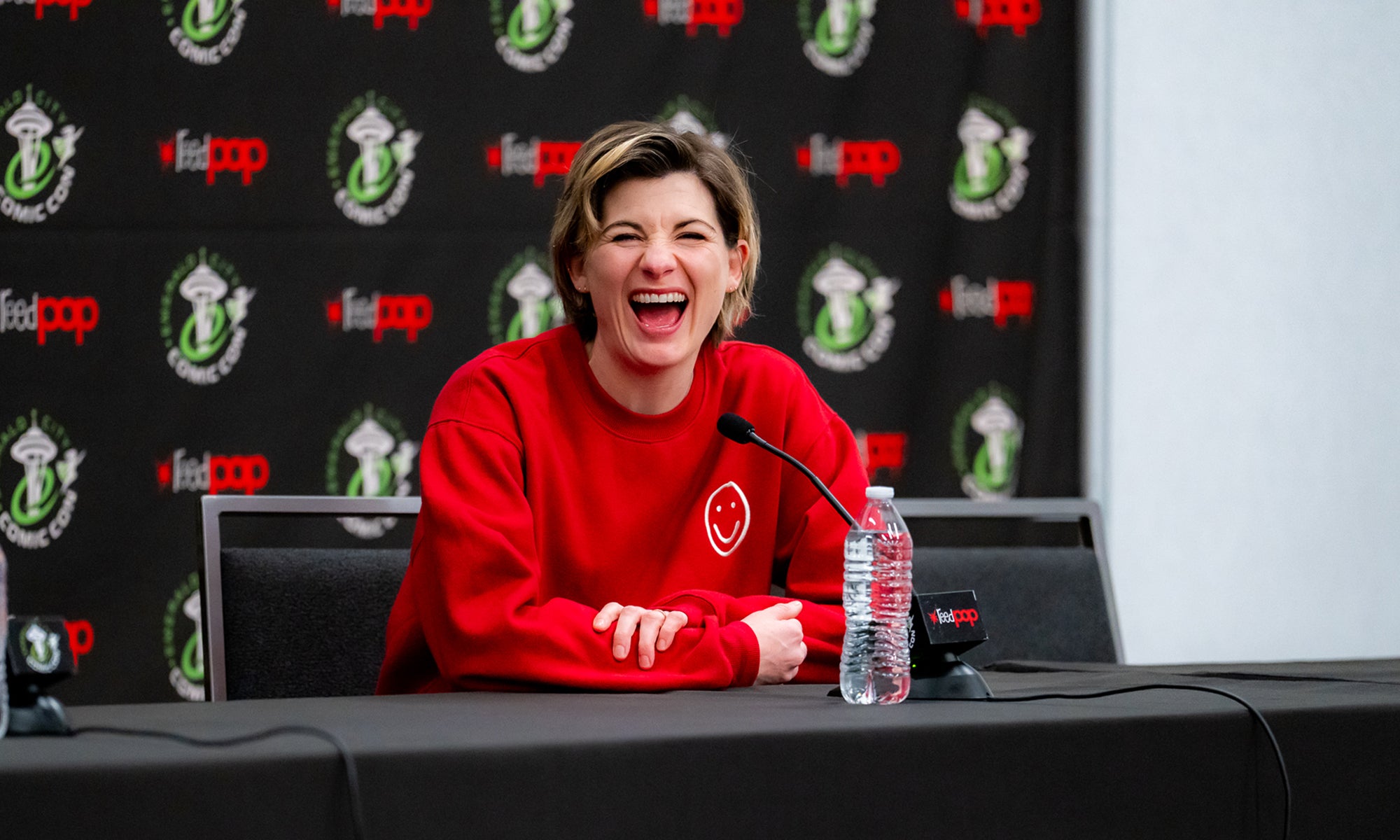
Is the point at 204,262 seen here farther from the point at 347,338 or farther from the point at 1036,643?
the point at 1036,643

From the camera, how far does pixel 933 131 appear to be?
2.74 m

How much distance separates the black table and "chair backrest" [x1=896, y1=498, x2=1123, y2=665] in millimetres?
902

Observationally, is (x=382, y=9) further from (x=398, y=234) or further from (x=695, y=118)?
(x=695, y=118)

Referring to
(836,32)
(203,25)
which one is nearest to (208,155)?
(203,25)

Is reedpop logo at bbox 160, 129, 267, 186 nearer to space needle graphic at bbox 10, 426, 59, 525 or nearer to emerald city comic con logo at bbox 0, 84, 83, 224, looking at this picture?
emerald city comic con logo at bbox 0, 84, 83, 224

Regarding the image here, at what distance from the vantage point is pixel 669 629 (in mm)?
1307

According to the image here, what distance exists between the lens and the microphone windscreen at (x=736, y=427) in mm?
1289

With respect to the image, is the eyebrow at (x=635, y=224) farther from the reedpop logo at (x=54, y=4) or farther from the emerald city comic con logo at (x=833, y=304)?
the reedpop logo at (x=54, y=4)

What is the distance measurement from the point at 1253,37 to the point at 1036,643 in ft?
5.40

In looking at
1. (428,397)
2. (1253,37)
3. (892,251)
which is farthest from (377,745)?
(1253,37)

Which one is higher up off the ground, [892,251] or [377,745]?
[892,251]

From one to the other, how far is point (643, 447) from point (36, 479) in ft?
4.99

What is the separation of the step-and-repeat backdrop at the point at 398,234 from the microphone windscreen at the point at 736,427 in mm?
1401

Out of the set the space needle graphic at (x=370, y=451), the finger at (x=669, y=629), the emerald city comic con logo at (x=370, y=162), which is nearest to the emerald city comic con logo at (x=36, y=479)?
the space needle graphic at (x=370, y=451)
